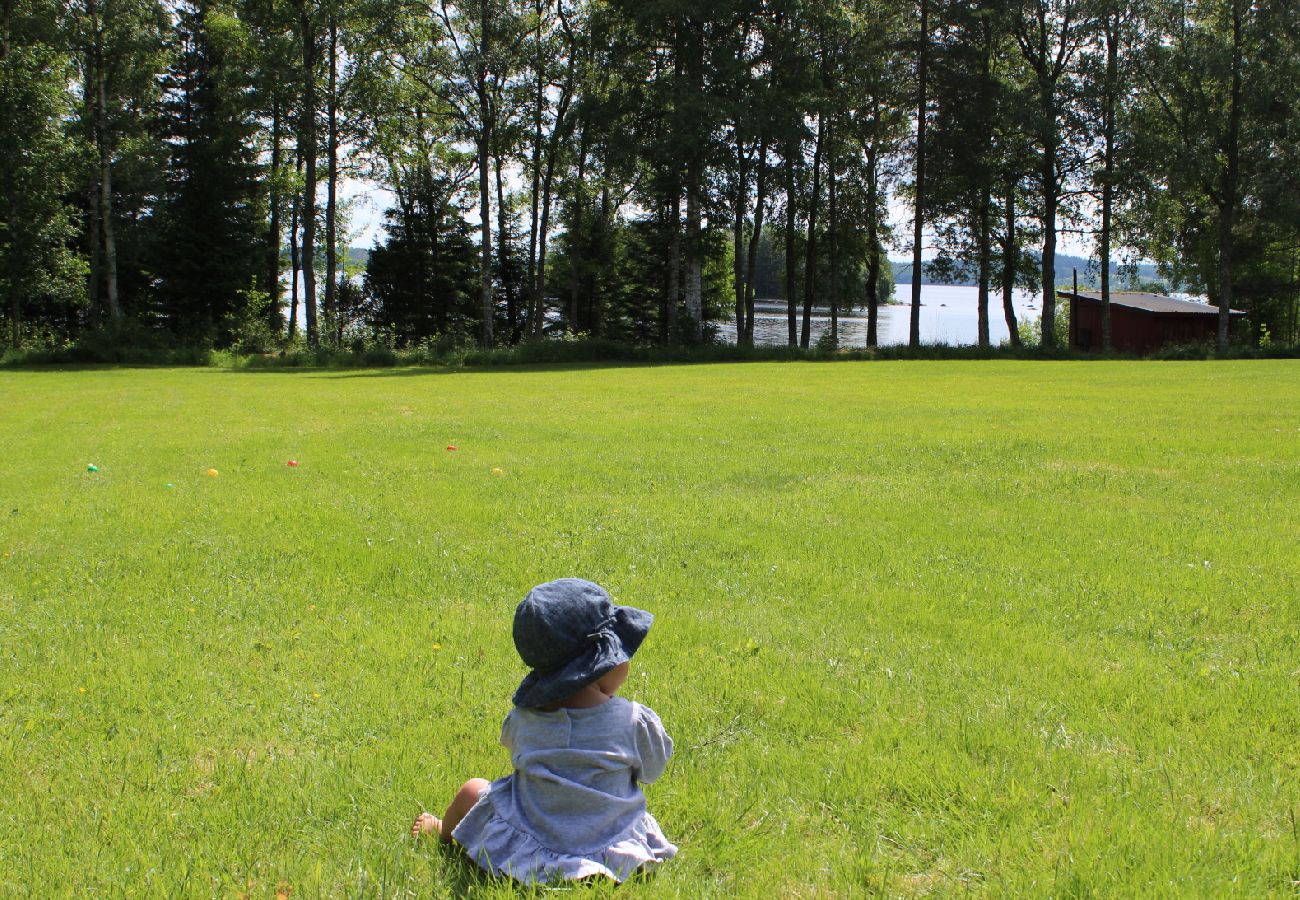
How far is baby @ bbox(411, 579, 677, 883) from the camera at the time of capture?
100.0 inches

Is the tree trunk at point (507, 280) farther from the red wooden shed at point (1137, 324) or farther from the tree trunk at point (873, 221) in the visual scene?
the red wooden shed at point (1137, 324)

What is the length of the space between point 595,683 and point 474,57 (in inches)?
1364

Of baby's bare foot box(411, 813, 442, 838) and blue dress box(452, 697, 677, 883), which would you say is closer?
blue dress box(452, 697, 677, 883)

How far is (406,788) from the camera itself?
3070 mm

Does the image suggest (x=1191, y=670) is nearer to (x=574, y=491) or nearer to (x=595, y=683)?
(x=595, y=683)

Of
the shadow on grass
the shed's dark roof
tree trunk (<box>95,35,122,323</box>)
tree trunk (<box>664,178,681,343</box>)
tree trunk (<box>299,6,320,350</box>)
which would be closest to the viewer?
Answer: the shadow on grass

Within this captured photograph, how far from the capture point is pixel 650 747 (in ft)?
8.82

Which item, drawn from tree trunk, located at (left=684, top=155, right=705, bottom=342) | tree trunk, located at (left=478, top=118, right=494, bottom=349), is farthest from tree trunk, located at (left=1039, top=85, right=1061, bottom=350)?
tree trunk, located at (left=478, top=118, right=494, bottom=349)

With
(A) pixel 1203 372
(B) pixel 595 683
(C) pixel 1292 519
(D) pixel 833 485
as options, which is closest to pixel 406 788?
(B) pixel 595 683

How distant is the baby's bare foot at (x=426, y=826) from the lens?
2.80 m

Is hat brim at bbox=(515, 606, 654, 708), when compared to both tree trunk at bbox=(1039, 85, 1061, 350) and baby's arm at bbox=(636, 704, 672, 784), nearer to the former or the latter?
baby's arm at bbox=(636, 704, 672, 784)

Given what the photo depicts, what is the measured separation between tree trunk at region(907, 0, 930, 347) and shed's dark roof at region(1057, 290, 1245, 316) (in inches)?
483

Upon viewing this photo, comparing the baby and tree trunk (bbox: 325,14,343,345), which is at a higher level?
tree trunk (bbox: 325,14,343,345)

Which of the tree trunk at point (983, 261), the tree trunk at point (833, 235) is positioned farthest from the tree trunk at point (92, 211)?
the tree trunk at point (983, 261)
